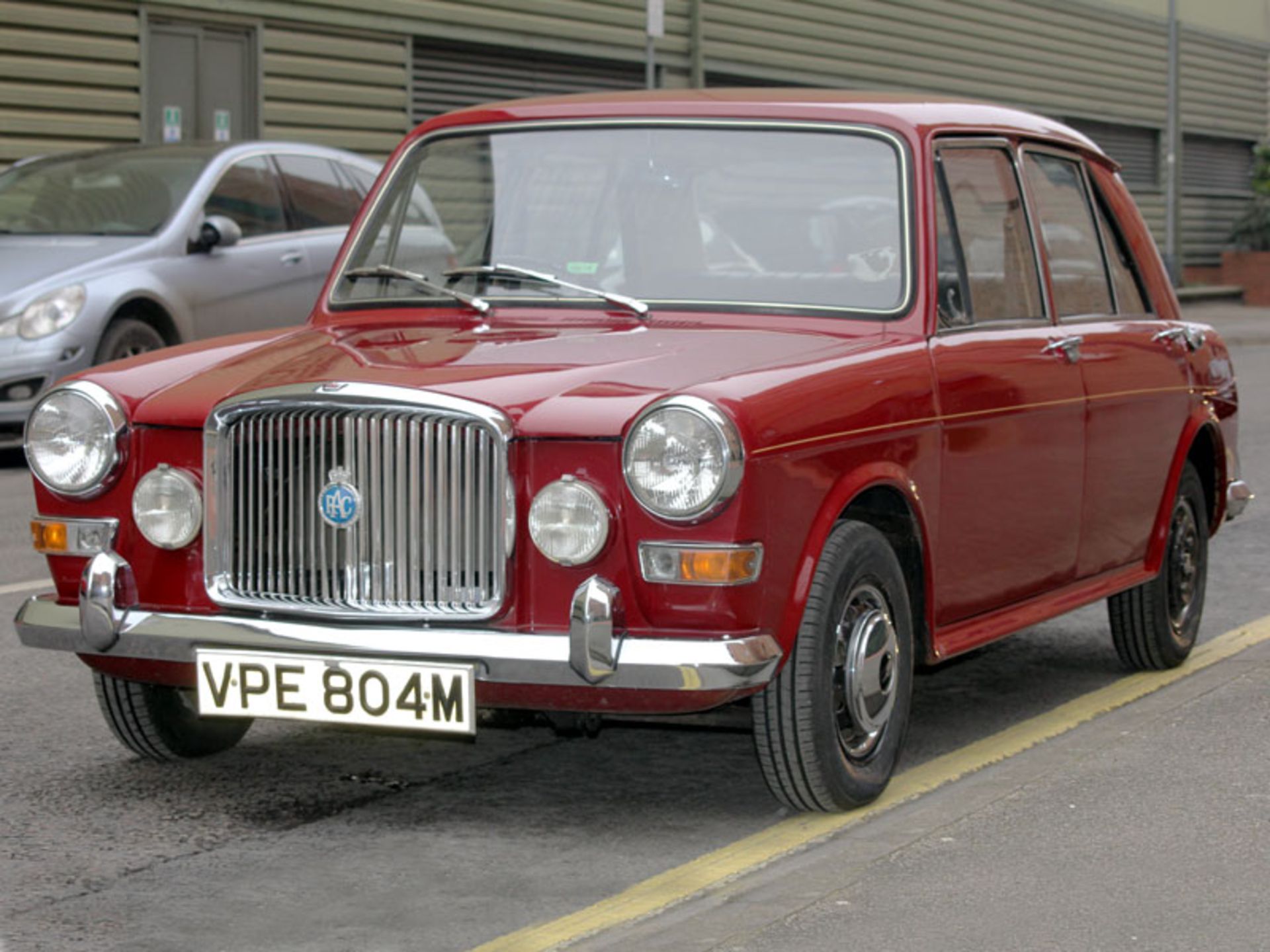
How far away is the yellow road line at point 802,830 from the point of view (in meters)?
4.24

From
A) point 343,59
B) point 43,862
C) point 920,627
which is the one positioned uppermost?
point 343,59

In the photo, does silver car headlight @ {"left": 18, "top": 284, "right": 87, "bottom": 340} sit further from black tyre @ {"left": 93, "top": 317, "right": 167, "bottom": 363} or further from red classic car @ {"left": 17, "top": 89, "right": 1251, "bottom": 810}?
red classic car @ {"left": 17, "top": 89, "right": 1251, "bottom": 810}

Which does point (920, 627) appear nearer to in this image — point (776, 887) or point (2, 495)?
point (776, 887)

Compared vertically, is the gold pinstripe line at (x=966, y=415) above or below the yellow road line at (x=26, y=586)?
above

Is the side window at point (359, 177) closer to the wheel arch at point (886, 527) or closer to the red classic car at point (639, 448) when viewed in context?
the red classic car at point (639, 448)

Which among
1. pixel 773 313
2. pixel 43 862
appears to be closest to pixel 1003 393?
pixel 773 313

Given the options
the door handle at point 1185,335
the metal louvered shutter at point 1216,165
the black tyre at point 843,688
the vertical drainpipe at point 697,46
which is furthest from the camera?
the metal louvered shutter at point 1216,165

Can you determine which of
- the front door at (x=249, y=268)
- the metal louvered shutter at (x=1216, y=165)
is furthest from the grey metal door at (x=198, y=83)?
the metal louvered shutter at (x=1216, y=165)

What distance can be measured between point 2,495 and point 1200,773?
7.07 meters

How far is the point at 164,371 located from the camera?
527 cm

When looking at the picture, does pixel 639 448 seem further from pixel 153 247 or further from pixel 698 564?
pixel 153 247

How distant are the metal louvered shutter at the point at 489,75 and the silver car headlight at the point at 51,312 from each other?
10.6 metres

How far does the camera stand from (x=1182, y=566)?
6.97m

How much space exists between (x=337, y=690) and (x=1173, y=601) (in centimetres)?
309
